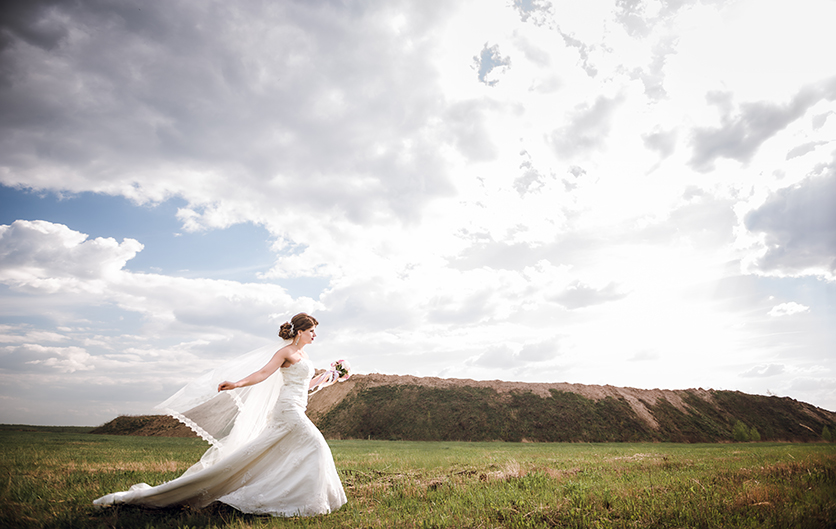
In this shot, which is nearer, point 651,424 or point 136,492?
point 136,492

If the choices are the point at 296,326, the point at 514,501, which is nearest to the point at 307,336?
the point at 296,326

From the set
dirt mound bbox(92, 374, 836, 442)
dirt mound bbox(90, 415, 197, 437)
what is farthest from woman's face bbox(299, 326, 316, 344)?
dirt mound bbox(90, 415, 197, 437)

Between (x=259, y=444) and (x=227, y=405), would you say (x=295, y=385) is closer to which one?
(x=259, y=444)

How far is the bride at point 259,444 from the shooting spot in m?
5.56

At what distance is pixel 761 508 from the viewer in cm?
499

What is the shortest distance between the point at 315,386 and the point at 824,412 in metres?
71.3

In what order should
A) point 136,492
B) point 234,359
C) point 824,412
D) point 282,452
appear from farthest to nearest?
point 824,412
point 234,359
point 282,452
point 136,492

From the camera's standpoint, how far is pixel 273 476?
5.82m

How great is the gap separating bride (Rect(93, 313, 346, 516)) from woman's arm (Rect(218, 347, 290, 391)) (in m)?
0.02

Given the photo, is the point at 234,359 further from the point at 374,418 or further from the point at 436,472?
the point at 374,418

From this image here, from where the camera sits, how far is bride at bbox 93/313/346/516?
18.2 ft

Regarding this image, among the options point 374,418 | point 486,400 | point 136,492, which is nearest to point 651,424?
point 486,400

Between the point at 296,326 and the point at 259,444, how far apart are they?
195 cm

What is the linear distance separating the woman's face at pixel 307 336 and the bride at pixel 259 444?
2cm
